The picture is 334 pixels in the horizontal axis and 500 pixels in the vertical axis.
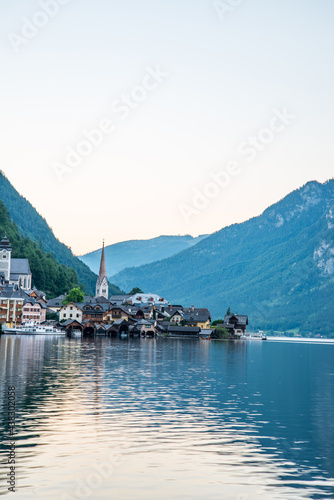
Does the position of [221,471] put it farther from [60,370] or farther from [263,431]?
[60,370]

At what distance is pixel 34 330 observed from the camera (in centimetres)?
18350

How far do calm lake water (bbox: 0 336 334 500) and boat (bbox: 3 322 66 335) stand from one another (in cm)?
11084

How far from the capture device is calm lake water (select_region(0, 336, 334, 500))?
28500 mm

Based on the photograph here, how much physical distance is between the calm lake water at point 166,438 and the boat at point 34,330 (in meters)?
111

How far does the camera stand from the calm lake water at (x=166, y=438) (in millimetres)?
28500

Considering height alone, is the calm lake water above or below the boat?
below

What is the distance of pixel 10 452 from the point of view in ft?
108

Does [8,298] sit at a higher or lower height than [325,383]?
higher

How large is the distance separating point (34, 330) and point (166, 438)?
495 ft

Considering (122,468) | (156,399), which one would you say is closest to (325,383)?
(156,399)

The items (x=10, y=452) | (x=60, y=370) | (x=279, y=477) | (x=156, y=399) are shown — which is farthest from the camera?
(x=60, y=370)

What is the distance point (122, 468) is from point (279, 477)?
24.0 feet

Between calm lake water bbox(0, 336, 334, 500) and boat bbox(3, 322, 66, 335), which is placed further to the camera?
boat bbox(3, 322, 66, 335)

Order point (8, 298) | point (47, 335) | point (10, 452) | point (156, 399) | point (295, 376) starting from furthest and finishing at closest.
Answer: point (8, 298)
point (47, 335)
point (295, 376)
point (156, 399)
point (10, 452)
